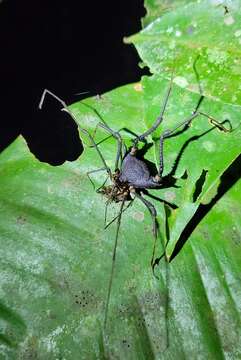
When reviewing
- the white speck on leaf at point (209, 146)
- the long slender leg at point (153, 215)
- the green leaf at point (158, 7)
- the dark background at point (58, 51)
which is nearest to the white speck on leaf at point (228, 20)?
the green leaf at point (158, 7)

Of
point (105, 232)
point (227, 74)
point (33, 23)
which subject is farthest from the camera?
point (33, 23)

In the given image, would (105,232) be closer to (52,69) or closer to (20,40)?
(52,69)

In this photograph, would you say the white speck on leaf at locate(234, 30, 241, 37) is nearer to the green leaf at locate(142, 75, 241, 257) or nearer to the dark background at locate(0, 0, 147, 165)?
the green leaf at locate(142, 75, 241, 257)

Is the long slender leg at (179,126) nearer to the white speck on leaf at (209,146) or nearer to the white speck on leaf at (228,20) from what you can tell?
the white speck on leaf at (209,146)

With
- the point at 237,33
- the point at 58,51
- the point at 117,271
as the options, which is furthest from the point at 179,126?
the point at 58,51

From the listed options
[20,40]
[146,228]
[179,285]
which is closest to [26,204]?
[146,228]

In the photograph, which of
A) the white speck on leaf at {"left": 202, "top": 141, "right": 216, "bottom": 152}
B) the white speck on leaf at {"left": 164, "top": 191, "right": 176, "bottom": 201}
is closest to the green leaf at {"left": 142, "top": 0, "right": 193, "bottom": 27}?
the white speck on leaf at {"left": 202, "top": 141, "right": 216, "bottom": 152}

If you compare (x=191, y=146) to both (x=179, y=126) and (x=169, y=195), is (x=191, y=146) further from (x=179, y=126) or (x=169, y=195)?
(x=169, y=195)
